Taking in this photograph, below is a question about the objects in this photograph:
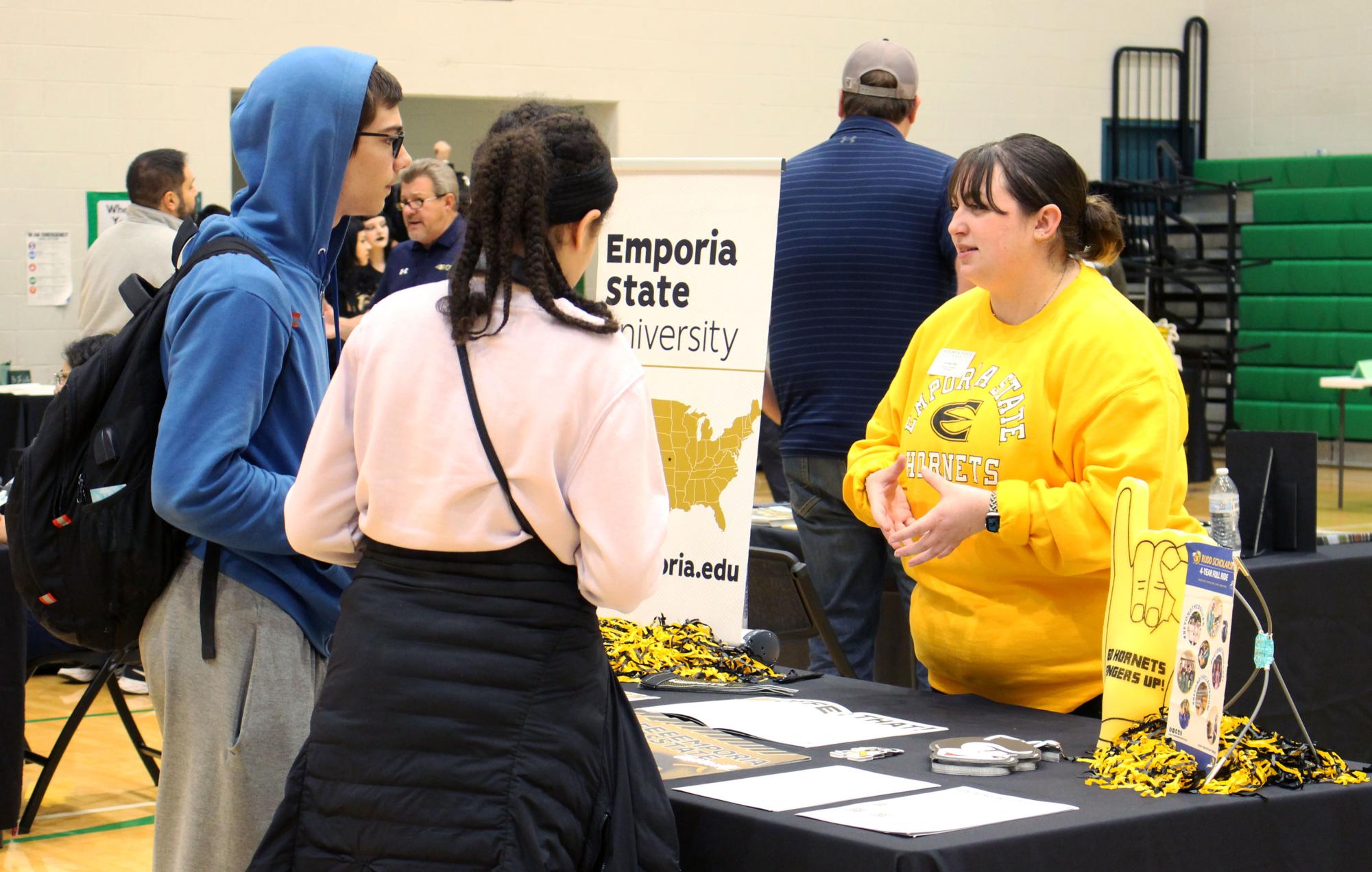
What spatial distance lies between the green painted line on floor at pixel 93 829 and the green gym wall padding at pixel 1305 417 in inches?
313

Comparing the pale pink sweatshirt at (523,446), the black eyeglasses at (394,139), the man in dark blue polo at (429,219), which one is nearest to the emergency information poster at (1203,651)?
the pale pink sweatshirt at (523,446)

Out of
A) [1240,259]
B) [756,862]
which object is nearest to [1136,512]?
[756,862]

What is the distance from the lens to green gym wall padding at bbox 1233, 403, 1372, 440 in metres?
9.62

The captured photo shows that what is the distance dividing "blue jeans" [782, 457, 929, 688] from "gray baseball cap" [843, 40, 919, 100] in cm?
72

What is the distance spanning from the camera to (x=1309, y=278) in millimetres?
10102

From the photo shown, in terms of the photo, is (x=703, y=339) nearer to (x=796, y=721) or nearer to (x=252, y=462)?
(x=796, y=721)

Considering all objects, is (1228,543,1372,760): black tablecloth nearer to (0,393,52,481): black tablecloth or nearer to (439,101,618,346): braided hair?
(439,101,618,346): braided hair

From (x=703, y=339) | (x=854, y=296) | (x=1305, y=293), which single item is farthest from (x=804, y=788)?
(x=1305, y=293)

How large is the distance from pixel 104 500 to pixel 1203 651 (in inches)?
48.8

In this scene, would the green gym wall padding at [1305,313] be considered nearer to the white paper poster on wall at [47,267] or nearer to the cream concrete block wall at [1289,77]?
the cream concrete block wall at [1289,77]

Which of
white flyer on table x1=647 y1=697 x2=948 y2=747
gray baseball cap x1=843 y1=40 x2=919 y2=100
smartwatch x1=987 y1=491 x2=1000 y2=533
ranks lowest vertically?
white flyer on table x1=647 y1=697 x2=948 y2=747

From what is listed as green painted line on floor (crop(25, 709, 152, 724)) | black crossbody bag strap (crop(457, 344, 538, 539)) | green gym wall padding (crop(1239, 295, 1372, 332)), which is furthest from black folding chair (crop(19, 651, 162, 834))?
green gym wall padding (crop(1239, 295, 1372, 332))

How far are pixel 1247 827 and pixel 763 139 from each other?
8033 mm

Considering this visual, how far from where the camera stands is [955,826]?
4.61 feet
